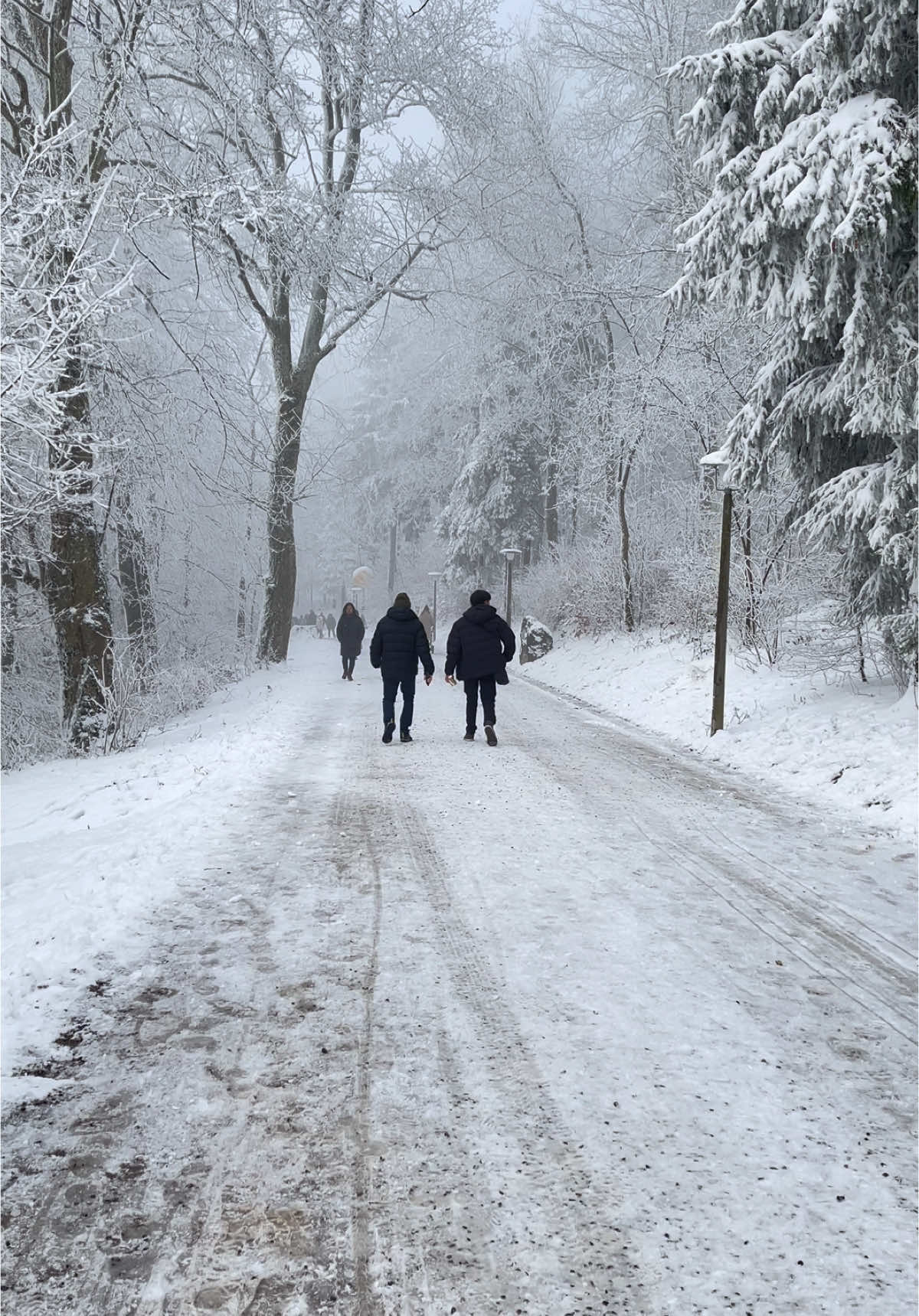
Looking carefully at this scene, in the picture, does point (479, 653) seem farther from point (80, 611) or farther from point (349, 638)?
point (349, 638)

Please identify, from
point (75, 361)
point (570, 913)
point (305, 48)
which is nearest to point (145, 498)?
point (75, 361)

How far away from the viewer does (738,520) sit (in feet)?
46.7

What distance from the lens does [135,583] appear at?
1688 cm

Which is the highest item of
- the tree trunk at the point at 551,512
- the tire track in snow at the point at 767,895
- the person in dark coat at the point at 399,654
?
the tree trunk at the point at 551,512

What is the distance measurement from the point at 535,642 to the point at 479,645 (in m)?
14.9

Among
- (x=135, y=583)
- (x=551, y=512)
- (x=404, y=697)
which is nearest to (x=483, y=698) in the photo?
(x=404, y=697)

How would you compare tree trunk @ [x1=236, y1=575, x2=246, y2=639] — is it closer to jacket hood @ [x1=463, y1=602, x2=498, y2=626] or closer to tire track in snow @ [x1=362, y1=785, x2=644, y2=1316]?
jacket hood @ [x1=463, y1=602, x2=498, y2=626]

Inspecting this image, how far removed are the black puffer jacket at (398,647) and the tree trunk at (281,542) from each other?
680 cm

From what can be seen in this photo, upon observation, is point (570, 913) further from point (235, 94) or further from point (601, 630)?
point (601, 630)

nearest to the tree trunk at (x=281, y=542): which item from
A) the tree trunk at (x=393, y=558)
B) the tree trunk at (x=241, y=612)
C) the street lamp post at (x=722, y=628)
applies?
the tree trunk at (x=241, y=612)

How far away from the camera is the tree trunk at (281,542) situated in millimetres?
17781

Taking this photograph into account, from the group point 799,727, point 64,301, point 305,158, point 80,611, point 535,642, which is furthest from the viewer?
point 535,642

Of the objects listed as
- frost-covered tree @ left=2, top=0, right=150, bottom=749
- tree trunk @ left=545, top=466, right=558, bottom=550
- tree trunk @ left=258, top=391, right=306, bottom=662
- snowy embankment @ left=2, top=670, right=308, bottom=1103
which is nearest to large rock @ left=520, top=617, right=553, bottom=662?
tree trunk @ left=545, top=466, right=558, bottom=550

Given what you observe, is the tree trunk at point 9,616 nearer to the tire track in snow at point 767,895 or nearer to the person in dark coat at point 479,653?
the person in dark coat at point 479,653
